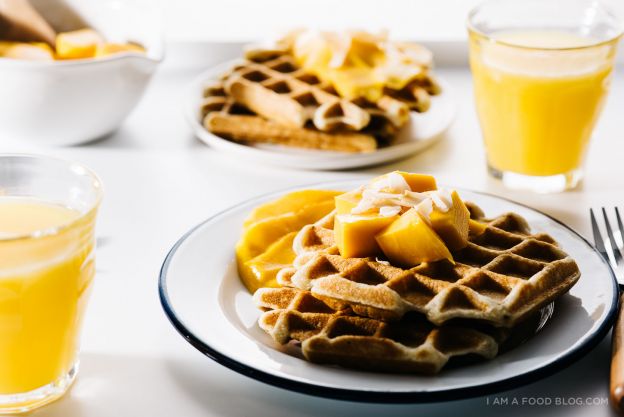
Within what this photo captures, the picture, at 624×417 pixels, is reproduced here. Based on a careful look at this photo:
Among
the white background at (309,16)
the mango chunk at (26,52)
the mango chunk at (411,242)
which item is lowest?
the white background at (309,16)

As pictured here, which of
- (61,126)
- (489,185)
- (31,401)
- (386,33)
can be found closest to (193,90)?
(61,126)

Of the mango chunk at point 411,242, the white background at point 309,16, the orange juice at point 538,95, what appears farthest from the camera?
the white background at point 309,16

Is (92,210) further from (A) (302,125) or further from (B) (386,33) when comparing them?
(B) (386,33)

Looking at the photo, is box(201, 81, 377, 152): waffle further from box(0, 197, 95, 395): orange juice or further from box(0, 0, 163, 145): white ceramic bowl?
box(0, 197, 95, 395): orange juice

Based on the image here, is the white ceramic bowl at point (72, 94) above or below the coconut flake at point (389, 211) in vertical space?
below

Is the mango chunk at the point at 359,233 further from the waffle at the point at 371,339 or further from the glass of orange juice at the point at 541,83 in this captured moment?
the glass of orange juice at the point at 541,83

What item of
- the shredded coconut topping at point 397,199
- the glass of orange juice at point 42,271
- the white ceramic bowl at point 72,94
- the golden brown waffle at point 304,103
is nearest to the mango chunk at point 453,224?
the shredded coconut topping at point 397,199
